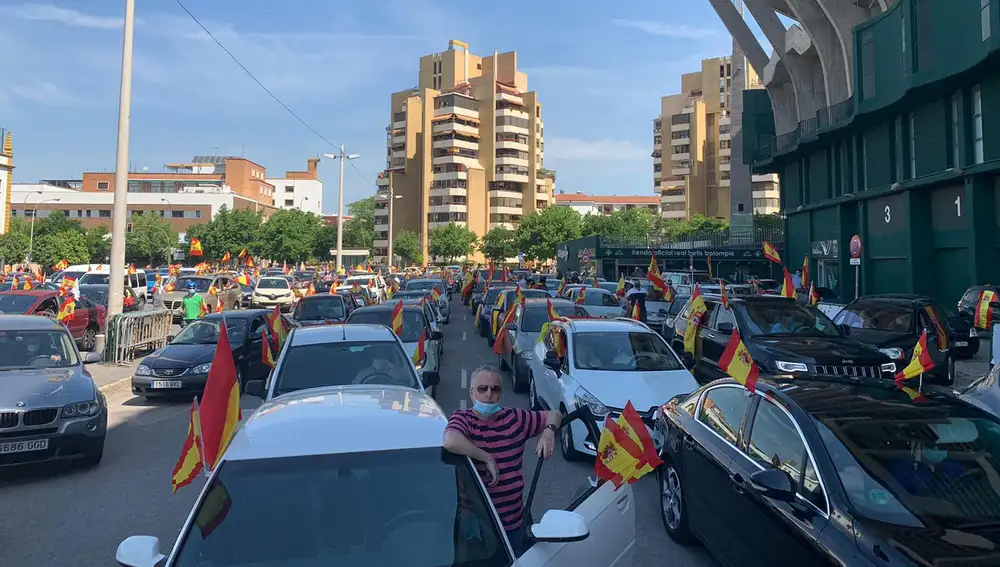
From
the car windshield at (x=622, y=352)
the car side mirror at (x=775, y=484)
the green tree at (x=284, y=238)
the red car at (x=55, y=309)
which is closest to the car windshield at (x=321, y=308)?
the red car at (x=55, y=309)

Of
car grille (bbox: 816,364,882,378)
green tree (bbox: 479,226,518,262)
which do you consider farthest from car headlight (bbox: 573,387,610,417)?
green tree (bbox: 479,226,518,262)

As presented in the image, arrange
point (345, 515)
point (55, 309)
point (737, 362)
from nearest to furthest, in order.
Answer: point (345, 515) → point (737, 362) → point (55, 309)

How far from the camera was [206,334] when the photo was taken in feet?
43.4

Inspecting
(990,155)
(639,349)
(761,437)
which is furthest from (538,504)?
(990,155)

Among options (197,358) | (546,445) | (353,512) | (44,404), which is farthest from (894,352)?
(44,404)

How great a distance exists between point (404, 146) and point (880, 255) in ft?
300

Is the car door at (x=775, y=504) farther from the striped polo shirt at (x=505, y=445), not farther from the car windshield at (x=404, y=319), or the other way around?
the car windshield at (x=404, y=319)

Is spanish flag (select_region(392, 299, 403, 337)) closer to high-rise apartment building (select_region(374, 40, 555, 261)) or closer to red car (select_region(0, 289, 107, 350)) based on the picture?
red car (select_region(0, 289, 107, 350))

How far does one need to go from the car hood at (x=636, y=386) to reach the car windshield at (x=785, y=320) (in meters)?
2.95

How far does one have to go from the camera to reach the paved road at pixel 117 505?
5.54m

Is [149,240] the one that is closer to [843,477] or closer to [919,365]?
[919,365]

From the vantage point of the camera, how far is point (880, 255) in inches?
1152

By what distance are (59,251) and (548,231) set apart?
157 ft

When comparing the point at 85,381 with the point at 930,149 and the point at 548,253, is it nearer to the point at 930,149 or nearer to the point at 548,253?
the point at 930,149
